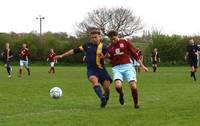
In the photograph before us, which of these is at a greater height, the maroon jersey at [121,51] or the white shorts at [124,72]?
the maroon jersey at [121,51]

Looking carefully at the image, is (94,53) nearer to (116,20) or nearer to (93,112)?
(93,112)

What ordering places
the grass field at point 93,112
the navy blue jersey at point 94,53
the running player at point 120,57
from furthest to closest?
the navy blue jersey at point 94,53 < the running player at point 120,57 < the grass field at point 93,112

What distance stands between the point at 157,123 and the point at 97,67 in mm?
3728

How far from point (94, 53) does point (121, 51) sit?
74 cm

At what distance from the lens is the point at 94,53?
13102 mm

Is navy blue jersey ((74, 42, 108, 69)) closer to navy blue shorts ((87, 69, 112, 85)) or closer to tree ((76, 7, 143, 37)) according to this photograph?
navy blue shorts ((87, 69, 112, 85))

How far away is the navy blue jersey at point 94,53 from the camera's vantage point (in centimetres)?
1308

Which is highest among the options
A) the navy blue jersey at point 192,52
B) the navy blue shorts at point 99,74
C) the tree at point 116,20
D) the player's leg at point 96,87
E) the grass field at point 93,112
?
the tree at point 116,20

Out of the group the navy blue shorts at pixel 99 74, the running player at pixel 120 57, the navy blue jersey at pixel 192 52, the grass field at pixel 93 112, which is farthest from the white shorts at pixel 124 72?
the navy blue jersey at pixel 192 52

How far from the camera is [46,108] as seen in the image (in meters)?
13.0

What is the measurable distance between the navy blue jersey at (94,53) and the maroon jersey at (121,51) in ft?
0.92

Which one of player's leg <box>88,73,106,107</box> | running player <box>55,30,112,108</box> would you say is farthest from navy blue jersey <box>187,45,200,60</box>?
player's leg <box>88,73,106,107</box>

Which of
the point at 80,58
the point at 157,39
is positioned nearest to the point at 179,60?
the point at 157,39

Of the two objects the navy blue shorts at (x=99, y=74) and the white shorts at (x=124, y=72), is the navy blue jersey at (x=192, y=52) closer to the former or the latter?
the navy blue shorts at (x=99, y=74)
